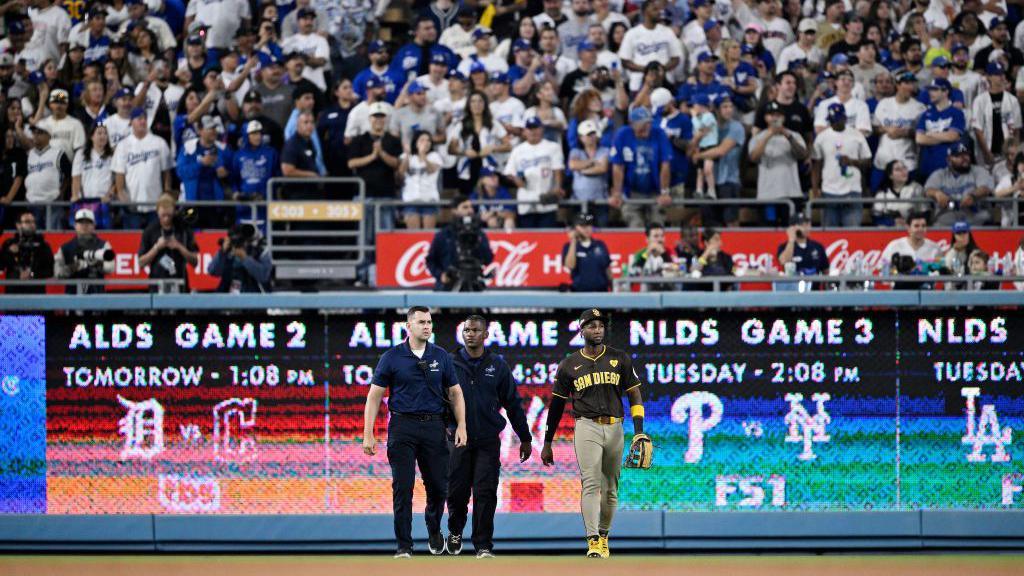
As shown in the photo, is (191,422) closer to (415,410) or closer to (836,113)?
(415,410)

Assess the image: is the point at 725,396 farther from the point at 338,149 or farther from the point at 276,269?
the point at 338,149

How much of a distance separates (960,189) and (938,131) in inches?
37.5

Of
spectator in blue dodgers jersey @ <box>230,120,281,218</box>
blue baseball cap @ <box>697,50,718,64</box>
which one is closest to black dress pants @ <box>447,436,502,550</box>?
spectator in blue dodgers jersey @ <box>230,120,281,218</box>

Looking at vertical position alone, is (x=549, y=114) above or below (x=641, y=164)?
above

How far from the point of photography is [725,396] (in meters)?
12.4

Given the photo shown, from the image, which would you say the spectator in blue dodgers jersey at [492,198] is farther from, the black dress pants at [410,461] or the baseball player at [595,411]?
the black dress pants at [410,461]

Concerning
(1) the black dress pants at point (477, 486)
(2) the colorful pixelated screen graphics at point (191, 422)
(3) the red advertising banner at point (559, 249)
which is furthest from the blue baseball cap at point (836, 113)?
(2) the colorful pixelated screen graphics at point (191, 422)

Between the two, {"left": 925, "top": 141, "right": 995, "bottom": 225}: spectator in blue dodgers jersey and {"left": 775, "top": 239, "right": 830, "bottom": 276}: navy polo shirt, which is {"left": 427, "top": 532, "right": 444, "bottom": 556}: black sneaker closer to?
{"left": 775, "top": 239, "right": 830, "bottom": 276}: navy polo shirt

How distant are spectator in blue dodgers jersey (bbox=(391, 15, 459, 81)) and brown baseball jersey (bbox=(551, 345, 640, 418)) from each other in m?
9.91

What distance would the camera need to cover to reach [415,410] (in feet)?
37.1

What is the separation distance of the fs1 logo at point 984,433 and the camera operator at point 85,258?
8.00 meters

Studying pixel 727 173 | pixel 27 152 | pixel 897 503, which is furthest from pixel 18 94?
pixel 897 503

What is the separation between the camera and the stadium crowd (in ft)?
62.3

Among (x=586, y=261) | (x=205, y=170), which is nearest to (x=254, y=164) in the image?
(x=205, y=170)
